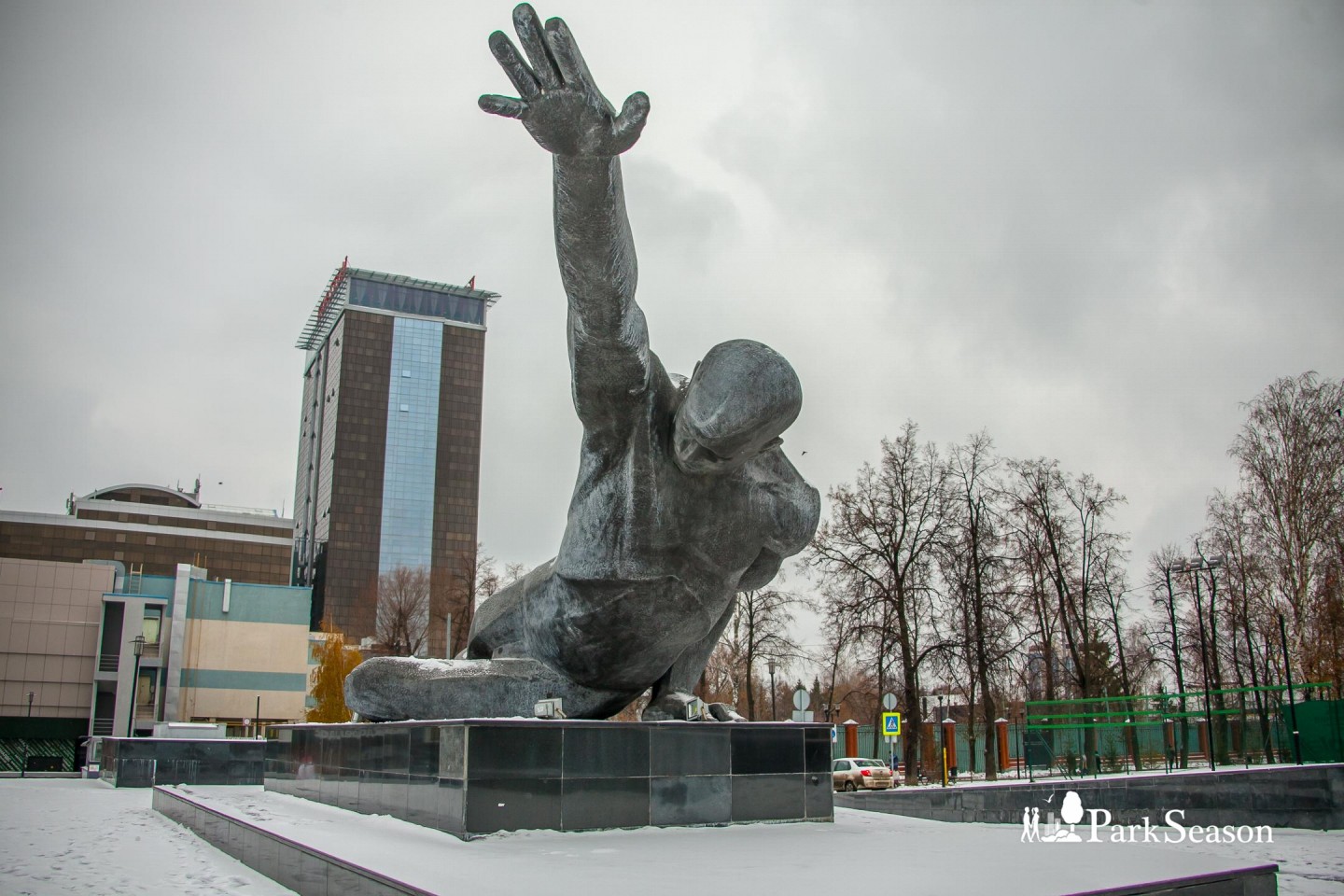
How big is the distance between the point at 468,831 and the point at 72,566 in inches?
1946

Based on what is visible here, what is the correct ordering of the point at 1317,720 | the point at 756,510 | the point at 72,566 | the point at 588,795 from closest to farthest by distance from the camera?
the point at 588,795, the point at 756,510, the point at 1317,720, the point at 72,566

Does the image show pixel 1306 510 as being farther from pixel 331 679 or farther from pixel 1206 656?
pixel 331 679

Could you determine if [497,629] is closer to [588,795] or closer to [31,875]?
[588,795]

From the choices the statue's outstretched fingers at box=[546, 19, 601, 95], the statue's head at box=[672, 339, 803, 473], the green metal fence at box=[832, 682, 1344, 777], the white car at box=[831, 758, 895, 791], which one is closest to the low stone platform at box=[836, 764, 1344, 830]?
the green metal fence at box=[832, 682, 1344, 777]

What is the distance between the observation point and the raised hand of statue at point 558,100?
14.4 ft

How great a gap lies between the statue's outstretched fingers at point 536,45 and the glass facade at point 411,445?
97.4 m

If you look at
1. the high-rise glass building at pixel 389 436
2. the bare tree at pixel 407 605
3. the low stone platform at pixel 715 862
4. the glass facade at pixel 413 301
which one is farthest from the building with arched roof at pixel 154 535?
the low stone platform at pixel 715 862

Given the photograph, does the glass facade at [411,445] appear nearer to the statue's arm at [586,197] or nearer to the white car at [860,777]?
the white car at [860,777]

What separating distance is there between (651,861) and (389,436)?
333ft

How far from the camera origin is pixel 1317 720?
1742 cm

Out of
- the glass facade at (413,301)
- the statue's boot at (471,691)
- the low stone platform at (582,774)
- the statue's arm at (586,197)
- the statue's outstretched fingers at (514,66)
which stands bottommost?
the low stone platform at (582,774)

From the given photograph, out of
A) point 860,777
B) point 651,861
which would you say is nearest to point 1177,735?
point 860,777

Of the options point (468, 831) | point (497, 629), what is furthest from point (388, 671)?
point (468, 831)

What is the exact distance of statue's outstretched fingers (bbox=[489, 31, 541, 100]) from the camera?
4.38m
